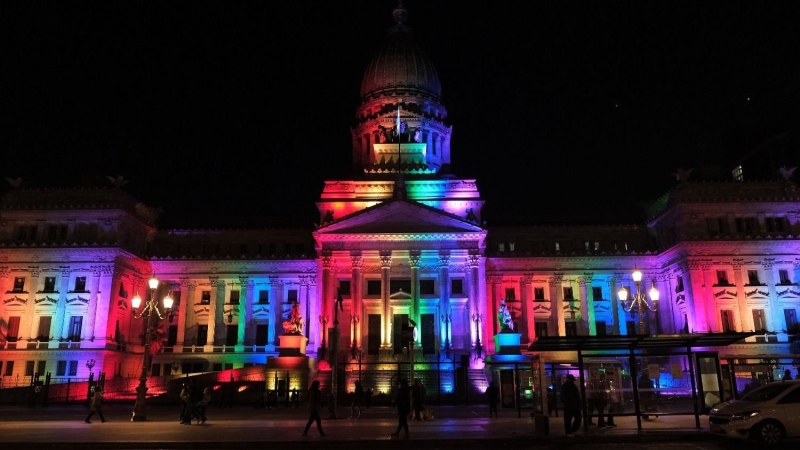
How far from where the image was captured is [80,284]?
57.4m

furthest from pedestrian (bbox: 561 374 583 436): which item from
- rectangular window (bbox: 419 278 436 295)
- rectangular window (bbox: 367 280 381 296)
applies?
rectangular window (bbox: 367 280 381 296)

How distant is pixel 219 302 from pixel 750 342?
5055 cm

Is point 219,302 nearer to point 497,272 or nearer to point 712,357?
point 497,272

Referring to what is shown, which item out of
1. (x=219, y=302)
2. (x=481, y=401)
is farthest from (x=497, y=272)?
(x=219, y=302)

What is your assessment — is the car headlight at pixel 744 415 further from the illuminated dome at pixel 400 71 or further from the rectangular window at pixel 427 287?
the illuminated dome at pixel 400 71

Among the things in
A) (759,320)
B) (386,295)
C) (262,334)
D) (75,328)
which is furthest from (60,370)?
(759,320)

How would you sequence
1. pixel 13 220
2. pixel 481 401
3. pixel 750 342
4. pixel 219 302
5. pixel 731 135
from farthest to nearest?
pixel 731 135 < pixel 219 302 < pixel 13 220 < pixel 750 342 < pixel 481 401

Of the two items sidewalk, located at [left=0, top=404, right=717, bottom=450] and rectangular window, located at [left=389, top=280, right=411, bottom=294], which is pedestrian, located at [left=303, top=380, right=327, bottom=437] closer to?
sidewalk, located at [left=0, top=404, right=717, bottom=450]

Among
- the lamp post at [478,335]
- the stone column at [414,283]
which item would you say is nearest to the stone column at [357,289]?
the stone column at [414,283]

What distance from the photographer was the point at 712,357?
77.9 ft

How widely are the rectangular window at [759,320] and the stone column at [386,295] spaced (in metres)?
33.1

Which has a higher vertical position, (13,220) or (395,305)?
(13,220)

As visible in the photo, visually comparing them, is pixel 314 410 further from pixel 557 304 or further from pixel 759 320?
pixel 759 320

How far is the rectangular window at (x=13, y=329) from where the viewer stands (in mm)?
55688
